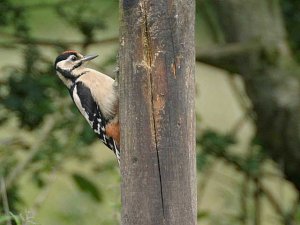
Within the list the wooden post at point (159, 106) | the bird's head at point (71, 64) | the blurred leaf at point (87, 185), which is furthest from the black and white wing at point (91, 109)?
the blurred leaf at point (87, 185)

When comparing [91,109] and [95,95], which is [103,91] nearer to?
[95,95]

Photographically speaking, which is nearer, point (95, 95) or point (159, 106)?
point (159, 106)

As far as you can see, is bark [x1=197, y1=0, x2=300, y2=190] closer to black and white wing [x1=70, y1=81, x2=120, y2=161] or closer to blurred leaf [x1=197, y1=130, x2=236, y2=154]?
blurred leaf [x1=197, y1=130, x2=236, y2=154]

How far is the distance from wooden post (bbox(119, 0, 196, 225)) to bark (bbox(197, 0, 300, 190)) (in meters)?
3.54

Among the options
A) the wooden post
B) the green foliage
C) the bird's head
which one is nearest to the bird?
the bird's head

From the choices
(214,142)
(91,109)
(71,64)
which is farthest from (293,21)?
(91,109)

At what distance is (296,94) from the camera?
340 inches

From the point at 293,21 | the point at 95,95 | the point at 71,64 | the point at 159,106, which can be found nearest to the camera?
the point at 159,106

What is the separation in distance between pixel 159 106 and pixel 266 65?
381 centimetres

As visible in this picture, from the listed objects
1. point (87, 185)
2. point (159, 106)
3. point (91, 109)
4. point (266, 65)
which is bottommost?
point (87, 185)

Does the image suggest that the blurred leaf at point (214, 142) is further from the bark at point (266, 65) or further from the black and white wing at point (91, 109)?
the black and white wing at point (91, 109)

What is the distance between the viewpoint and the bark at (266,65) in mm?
8562

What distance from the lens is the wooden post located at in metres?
4.91

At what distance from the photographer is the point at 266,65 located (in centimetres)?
860
